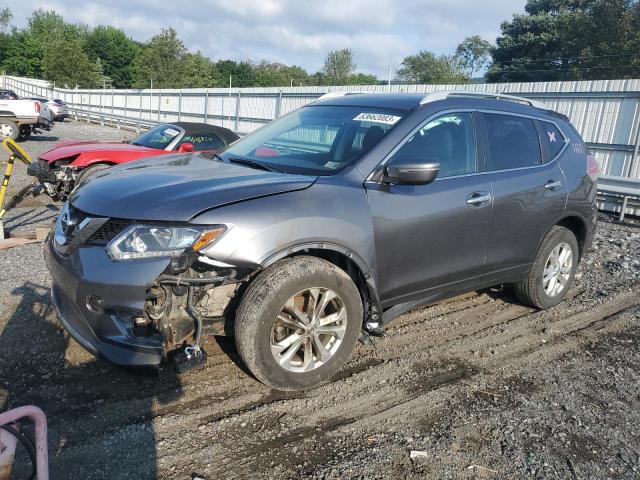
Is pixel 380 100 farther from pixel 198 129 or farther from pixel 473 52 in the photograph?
pixel 473 52

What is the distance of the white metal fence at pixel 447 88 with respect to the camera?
37.0 feet

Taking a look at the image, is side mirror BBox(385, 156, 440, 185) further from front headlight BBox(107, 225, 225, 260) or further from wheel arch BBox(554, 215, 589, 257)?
wheel arch BBox(554, 215, 589, 257)

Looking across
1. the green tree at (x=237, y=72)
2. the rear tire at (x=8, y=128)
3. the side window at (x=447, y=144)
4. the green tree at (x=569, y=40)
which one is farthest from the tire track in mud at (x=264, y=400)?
the green tree at (x=237, y=72)

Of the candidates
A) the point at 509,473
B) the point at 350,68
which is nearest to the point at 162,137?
the point at 509,473

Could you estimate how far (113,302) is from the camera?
9.11 feet

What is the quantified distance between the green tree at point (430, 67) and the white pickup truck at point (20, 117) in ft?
137

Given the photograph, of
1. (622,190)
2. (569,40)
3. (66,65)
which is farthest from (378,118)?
(66,65)

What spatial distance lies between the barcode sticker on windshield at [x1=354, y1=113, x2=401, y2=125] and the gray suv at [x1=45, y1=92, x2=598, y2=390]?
0.05 feet

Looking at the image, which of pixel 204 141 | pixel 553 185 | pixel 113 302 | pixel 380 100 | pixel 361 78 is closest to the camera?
pixel 113 302

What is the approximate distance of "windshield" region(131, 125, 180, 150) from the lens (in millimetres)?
8780

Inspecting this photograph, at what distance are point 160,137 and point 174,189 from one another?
643 centimetres

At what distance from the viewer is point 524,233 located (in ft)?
14.6

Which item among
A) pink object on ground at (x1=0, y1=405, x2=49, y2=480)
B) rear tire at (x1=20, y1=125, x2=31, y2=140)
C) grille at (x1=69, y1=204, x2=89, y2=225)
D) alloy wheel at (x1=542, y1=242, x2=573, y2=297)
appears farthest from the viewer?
rear tire at (x1=20, y1=125, x2=31, y2=140)

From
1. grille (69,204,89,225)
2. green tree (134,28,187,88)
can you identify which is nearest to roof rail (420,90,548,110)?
grille (69,204,89,225)
